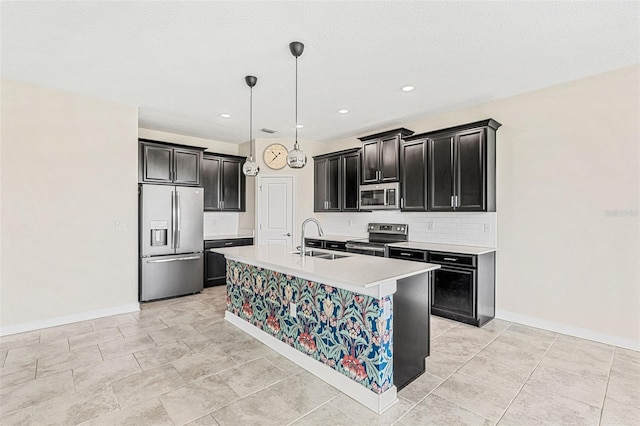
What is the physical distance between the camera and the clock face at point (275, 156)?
6.19 meters

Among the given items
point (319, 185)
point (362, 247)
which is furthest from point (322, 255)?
point (319, 185)

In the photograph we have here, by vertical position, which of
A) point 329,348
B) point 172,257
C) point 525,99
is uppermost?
point 525,99

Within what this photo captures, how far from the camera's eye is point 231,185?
622 cm

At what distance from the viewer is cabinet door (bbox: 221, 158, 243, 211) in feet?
20.1

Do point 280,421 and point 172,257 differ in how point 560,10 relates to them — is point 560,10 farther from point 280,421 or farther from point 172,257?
point 172,257

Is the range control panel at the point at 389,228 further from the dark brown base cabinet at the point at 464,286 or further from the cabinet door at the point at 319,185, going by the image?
the cabinet door at the point at 319,185

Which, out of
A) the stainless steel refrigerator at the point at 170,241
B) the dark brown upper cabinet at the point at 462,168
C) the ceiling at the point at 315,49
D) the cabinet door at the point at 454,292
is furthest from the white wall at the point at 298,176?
the cabinet door at the point at 454,292

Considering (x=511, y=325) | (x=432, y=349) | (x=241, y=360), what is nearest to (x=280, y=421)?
(x=241, y=360)

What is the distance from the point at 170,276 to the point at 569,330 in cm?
520

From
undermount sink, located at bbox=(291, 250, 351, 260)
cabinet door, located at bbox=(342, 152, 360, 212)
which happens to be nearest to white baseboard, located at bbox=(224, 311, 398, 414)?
undermount sink, located at bbox=(291, 250, 351, 260)

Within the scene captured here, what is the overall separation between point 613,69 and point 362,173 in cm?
320

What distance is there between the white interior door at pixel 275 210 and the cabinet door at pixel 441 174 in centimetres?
284

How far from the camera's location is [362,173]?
534cm


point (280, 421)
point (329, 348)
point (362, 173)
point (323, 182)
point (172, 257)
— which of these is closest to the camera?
point (280, 421)
